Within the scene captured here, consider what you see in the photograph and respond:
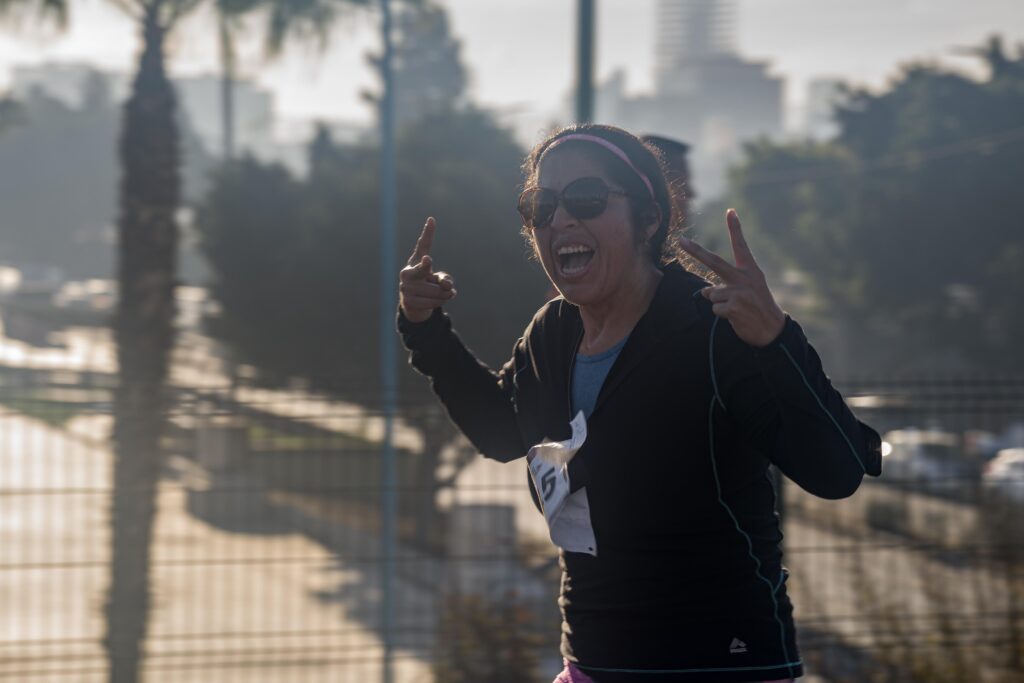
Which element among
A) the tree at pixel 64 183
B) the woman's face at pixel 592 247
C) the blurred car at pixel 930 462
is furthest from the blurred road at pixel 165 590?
the tree at pixel 64 183

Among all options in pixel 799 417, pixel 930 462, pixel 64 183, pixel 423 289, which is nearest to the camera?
pixel 799 417

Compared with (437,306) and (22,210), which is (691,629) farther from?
(22,210)

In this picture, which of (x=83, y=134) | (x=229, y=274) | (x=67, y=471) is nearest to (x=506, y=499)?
(x=67, y=471)

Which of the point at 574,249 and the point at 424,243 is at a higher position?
the point at 424,243

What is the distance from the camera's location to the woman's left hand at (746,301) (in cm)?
182

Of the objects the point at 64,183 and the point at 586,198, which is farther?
the point at 64,183

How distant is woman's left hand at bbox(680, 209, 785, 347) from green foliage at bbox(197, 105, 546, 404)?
13796 mm

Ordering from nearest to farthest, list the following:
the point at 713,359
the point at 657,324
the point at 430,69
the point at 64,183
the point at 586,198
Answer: the point at 713,359 → the point at 657,324 → the point at 586,198 → the point at 430,69 → the point at 64,183

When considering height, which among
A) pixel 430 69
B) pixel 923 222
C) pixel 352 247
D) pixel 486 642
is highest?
pixel 430 69

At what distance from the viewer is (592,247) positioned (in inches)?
86.6

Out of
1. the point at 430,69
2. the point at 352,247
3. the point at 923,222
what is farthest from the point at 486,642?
the point at 430,69

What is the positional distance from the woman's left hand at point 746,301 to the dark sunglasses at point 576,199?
1.08ft

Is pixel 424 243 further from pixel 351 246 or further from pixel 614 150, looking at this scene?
pixel 351 246

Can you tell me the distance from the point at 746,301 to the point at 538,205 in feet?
1.83
